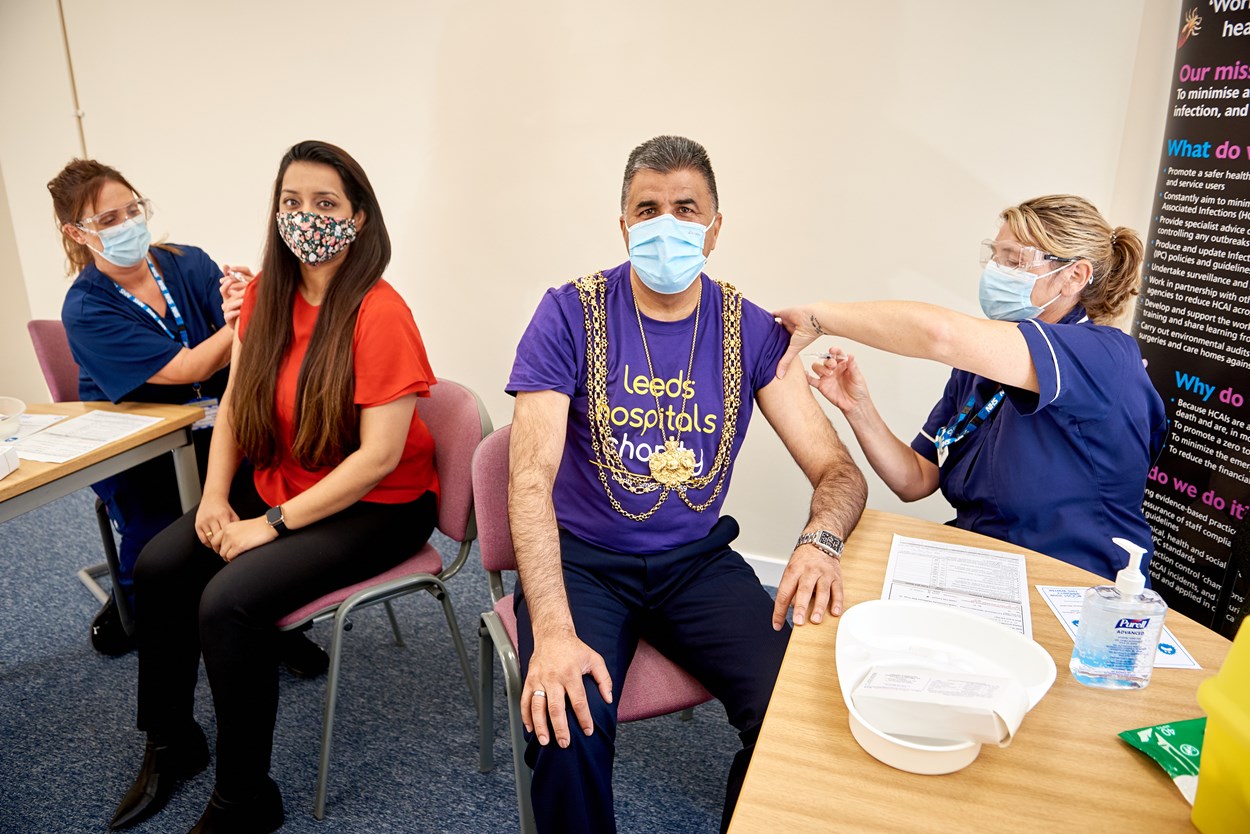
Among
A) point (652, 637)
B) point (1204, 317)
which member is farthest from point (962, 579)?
point (1204, 317)

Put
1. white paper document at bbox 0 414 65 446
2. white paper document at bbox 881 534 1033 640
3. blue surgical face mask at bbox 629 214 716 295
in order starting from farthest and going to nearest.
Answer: white paper document at bbox 0 414 65 446 < blue surgical face mask at bbox 629 214 716 295 < white paper document at bbox 881 534 1033 640

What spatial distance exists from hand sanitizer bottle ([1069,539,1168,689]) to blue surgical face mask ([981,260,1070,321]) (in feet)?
2.48

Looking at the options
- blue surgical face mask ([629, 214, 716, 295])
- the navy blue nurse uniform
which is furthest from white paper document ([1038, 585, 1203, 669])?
the navy blue nurse uniform

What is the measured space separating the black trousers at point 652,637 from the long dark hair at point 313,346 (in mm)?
646

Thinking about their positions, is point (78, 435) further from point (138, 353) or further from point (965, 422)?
point (965, 422)

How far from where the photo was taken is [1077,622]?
4.01 feet

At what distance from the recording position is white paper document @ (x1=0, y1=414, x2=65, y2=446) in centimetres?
198

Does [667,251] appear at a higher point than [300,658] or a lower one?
higher

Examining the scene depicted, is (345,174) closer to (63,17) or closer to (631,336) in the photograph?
(631,336)

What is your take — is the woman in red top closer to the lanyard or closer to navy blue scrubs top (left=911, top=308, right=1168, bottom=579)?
the lanyard

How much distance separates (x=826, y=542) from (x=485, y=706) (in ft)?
3.16

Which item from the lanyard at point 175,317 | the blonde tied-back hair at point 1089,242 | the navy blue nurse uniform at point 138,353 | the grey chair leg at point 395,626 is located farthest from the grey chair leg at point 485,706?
the blonde tied-back hair at point 1089,242

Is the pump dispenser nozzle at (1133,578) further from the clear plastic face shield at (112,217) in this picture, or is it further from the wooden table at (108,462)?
the clear plastic face shield at (112,217)

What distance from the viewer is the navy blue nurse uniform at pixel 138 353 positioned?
2209 mm
